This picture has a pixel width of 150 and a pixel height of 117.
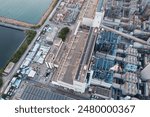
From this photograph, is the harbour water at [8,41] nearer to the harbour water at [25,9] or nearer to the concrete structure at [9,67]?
the concrete structure at [9,67]

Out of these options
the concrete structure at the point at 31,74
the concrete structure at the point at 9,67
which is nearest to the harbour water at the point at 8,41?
the concrete structure at the point at 9,67

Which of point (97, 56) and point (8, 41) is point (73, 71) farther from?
point (8, 41)

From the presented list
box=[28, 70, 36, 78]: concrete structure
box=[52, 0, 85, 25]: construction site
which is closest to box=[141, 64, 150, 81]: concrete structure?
box=[52, 0, 85, 25]: construction site

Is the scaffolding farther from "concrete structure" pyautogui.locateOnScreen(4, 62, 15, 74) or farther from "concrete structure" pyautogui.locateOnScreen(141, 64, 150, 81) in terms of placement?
"concrete structure" pyautogui.locateOnScreen(4, 62, 15, 74)

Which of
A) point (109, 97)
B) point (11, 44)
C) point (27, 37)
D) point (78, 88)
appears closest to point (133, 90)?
point (109, 97)

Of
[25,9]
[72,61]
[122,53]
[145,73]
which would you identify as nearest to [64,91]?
[72,61]
